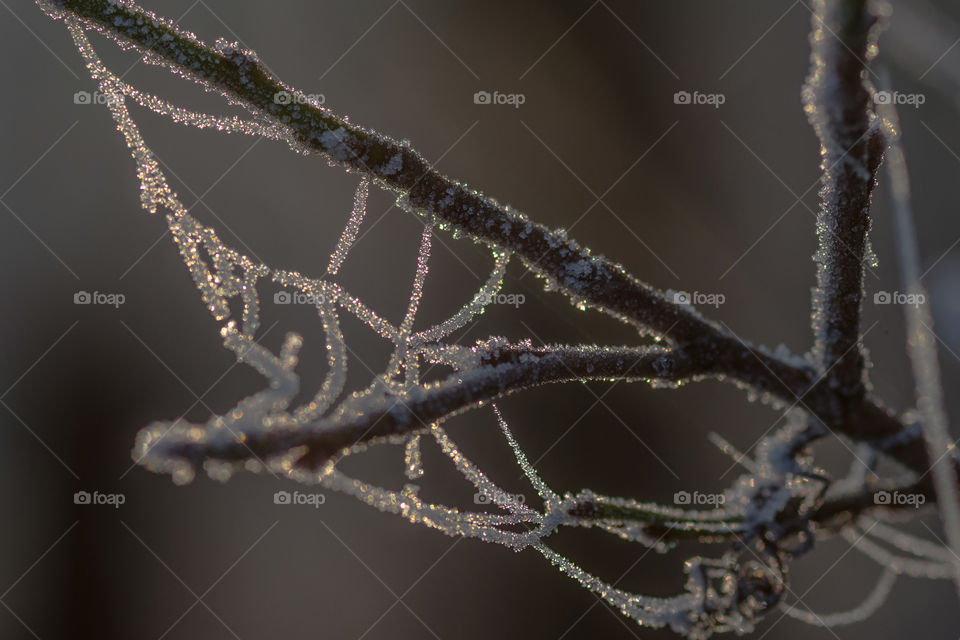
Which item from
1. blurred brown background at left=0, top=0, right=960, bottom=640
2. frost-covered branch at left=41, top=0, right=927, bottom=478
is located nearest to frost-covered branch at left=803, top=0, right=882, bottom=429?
frost-covered branch at left=41, top=0, right=927, bottom=478

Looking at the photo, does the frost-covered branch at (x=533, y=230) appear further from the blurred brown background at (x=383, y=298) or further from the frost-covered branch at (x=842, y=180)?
the blurred brown background at (x=383, y=298)

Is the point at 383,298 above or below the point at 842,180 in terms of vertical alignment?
below

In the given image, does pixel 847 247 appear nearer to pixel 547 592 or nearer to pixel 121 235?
pixel 547 592

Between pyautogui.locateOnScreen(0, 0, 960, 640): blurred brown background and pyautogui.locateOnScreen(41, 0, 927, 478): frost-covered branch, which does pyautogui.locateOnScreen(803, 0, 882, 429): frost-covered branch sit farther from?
pyautogui.locateOnScreen(0, 0, 960, 640): blurred brown background

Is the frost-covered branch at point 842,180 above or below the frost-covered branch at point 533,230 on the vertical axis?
above

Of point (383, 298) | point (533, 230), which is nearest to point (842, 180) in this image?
A: point (533, 230)

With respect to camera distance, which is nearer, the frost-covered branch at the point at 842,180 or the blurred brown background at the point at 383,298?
the frost-covered branch at the point at 842,180

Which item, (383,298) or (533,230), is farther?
(383,298)

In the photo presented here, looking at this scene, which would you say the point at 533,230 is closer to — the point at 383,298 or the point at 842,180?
the point at 842,180

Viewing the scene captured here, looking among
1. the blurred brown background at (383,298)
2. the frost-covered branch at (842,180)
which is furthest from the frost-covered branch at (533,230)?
the blurred brown background at (383,298)
